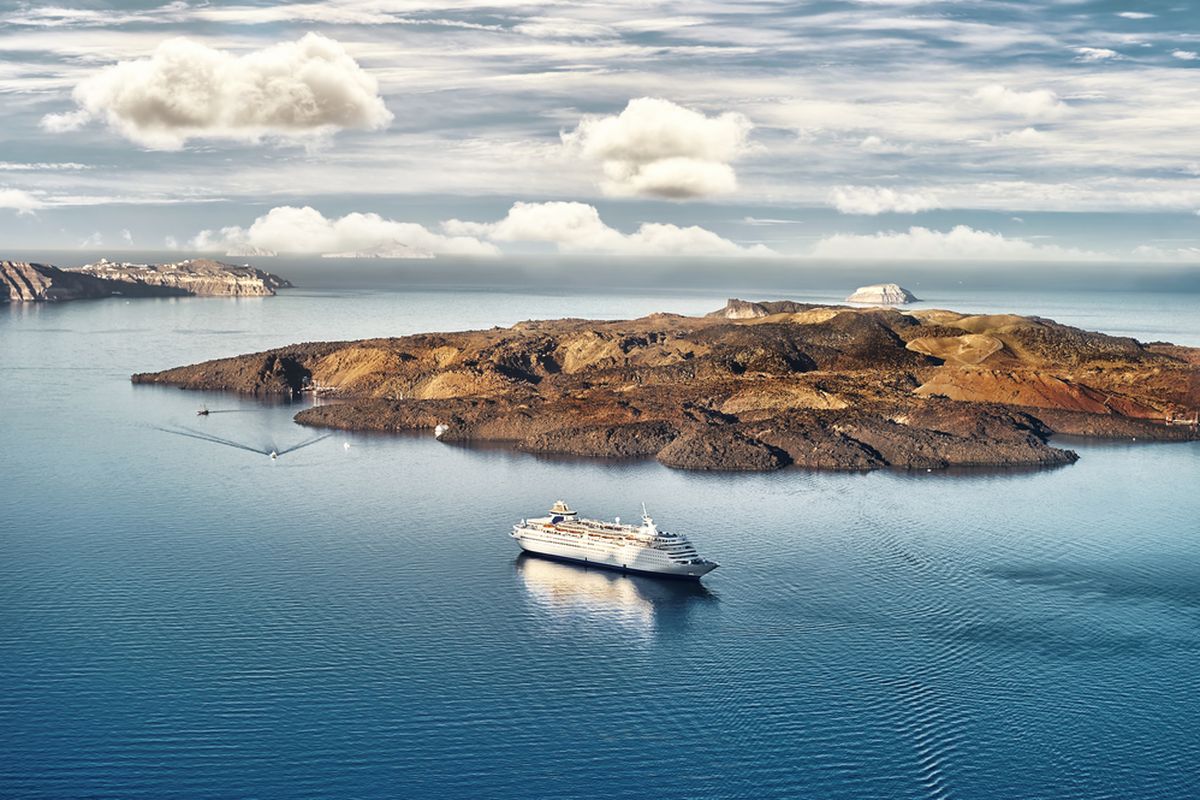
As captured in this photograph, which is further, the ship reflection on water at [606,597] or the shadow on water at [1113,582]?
the shadow on water at [1113,582]

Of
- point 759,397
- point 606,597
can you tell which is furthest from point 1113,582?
point 759,397

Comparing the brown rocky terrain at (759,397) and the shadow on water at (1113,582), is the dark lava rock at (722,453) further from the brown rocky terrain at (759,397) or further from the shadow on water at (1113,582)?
the shadow on water at (1113,582)

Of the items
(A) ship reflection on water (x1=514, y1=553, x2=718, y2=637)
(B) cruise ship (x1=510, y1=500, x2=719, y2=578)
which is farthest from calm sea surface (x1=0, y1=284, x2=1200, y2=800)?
(B) cruise ship (x1=510, y1=500, x2=719, y2=578)

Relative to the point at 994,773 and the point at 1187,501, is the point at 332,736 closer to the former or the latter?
the point at 994,773

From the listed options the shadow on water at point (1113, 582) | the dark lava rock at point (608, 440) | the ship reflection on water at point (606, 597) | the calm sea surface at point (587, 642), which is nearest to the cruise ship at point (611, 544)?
the ship reflection on water at point (606, 597)

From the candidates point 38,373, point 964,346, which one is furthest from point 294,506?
point 964,346

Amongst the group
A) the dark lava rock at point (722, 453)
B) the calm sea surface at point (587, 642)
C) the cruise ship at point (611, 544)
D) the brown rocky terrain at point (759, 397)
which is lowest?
the calm sea surface at point (587, 642)

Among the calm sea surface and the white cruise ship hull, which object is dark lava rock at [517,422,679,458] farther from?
the white cruise ship hull
